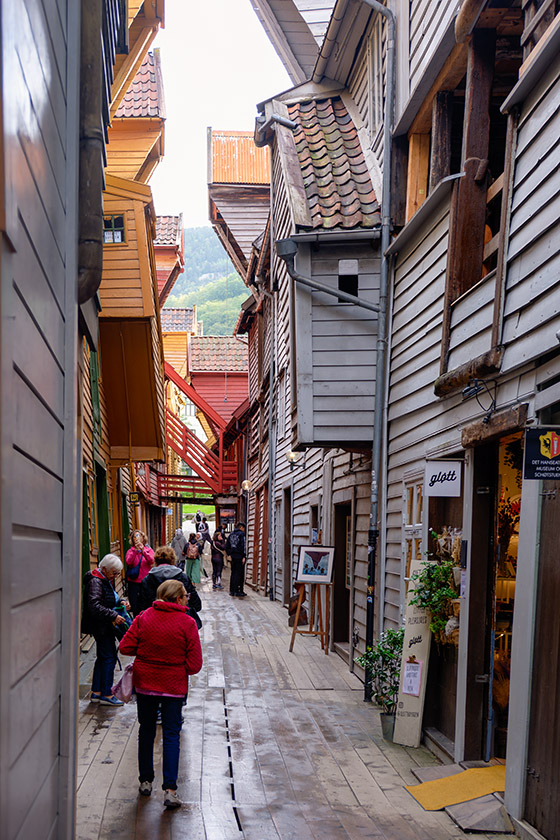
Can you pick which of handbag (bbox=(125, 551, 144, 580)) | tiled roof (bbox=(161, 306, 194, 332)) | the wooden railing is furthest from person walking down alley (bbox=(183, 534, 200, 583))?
tiled roof (bbox=(161, 306, 194, 332))

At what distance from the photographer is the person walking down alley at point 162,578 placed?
778 cm

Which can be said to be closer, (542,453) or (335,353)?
(542,453)

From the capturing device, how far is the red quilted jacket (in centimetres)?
587

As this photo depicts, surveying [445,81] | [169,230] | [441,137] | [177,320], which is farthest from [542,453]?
[177,320]

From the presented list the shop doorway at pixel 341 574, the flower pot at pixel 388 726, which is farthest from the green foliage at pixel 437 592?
the shop doorway at pixel 341 574

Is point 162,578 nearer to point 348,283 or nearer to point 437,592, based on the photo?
point 437,592

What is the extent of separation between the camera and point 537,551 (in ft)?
17.0

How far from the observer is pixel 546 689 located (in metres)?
4.93

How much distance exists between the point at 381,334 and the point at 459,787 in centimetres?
504

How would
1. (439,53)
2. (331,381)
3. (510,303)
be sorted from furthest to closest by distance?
(331,381) < (439,53) < (510,303)

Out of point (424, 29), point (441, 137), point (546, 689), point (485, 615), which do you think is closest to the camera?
point (546, 689)

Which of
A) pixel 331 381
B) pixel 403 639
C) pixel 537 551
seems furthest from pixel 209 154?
pixel 537 551

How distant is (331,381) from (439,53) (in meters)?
3.67

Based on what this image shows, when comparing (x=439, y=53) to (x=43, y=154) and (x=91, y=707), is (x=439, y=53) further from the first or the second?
(x=91, y=707)
